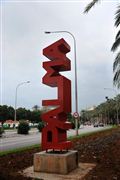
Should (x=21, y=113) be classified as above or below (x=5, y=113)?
above

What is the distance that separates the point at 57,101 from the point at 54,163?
78.4 inches

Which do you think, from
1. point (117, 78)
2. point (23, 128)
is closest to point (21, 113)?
point (23, 128)

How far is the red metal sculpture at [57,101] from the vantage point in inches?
404

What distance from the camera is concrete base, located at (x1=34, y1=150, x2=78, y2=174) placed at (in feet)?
31.0

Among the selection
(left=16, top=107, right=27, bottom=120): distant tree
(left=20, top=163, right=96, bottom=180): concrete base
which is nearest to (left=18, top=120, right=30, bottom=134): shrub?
(left=20, top=163, right=96, bottom=180): concrete base

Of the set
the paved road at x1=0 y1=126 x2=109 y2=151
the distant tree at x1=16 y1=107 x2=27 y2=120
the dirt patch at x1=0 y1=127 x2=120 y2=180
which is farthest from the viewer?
the distant tree at x1=16 y1=107 x2=27 y2=120

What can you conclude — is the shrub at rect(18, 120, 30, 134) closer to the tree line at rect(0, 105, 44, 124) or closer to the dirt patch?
the dirt patch

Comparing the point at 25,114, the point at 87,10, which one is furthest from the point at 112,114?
the point at 87,10

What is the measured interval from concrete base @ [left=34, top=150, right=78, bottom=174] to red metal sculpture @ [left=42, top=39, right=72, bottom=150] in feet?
1.69

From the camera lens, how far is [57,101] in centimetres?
1047

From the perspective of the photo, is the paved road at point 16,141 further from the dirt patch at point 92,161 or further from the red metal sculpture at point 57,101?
the red metal sculpture at point 57,101

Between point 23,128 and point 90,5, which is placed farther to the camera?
point 23,128

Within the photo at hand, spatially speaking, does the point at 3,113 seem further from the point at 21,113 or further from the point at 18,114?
the point at 21,113

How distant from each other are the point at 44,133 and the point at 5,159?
2441mm
